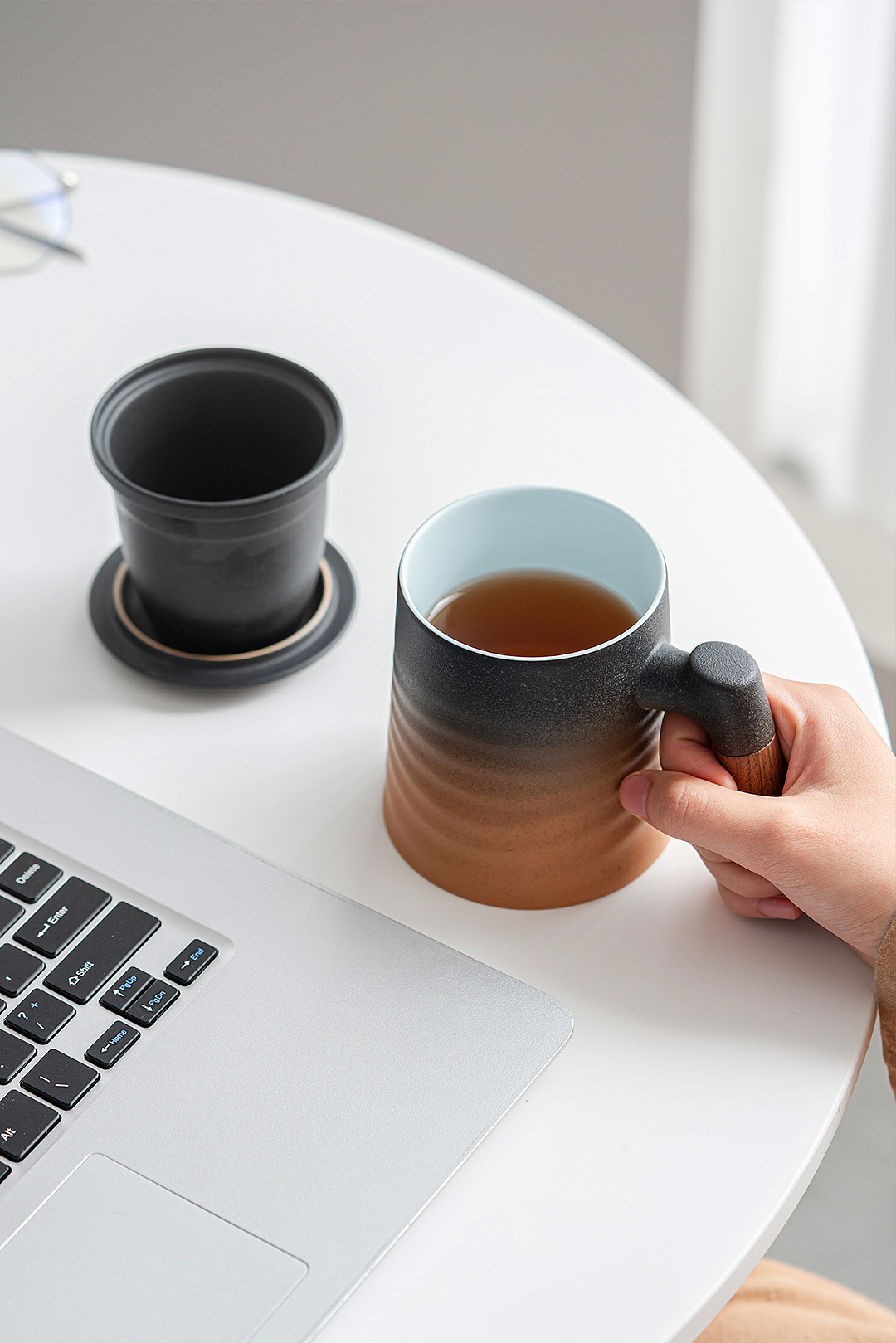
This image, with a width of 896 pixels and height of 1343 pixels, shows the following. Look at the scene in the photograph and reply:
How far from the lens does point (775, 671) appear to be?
658 mm

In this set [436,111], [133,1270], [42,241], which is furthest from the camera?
[436,111]

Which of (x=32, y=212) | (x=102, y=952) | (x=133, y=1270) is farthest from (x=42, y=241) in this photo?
(x=133, y=1270)

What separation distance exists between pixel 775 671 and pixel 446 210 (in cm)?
112

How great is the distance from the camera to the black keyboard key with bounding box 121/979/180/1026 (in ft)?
1.64

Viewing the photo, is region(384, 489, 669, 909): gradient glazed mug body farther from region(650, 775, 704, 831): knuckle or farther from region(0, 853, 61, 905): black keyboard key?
region(0, 853, 61, 905): black keyboard key

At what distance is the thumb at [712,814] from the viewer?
0.51m

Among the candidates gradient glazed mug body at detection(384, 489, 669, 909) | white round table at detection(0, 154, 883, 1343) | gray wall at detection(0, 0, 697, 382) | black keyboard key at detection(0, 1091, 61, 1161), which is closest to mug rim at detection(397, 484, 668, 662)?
gradient glazed mug body at detection(384, 489, 669, 909)

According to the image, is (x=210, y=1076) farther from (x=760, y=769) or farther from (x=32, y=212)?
(x=32, y=212)

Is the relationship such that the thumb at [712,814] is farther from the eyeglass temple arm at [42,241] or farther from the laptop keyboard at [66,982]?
the eyeglass temple arm at [42,241]

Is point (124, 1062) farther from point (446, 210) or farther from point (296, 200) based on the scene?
point (446, 210)

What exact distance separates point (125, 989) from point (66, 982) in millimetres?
23

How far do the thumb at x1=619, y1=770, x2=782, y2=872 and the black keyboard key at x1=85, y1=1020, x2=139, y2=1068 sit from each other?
224 millimetres

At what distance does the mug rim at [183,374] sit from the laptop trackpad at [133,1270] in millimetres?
278

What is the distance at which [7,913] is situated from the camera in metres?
0.52
